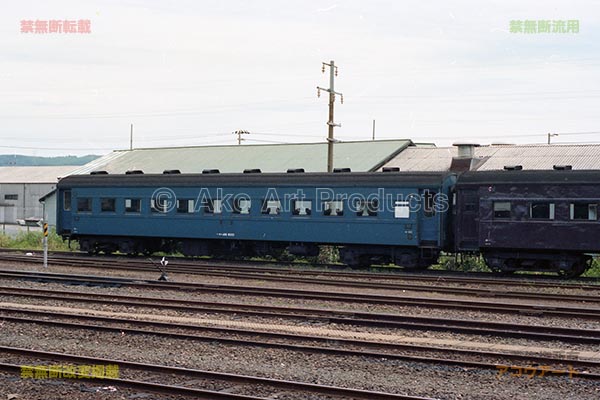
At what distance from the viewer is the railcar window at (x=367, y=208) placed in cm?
2947

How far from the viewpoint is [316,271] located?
28391 mm

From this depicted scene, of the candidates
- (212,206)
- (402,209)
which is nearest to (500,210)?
(402,209)

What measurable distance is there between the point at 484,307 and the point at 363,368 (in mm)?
6870

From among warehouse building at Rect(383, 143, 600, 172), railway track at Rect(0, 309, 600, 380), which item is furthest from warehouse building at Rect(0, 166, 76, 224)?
railway track at Rect(0, 309, 600, 380)

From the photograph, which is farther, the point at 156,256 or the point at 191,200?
the point at 156,256

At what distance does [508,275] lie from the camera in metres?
27.8

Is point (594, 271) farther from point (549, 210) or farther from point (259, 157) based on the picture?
point (259, 157)

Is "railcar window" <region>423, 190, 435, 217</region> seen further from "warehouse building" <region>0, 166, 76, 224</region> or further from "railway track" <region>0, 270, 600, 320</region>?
"warehouse building" <region>0, 166, 76, 224</region>

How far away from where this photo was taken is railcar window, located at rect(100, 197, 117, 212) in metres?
35.6

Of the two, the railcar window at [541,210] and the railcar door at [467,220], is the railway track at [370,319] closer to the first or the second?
the railcar window at [541,210]

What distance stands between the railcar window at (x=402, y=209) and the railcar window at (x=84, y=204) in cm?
1344

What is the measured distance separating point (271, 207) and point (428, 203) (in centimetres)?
587

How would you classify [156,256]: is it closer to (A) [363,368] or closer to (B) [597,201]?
(B) [597,201]

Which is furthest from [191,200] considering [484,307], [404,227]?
[484,307]
